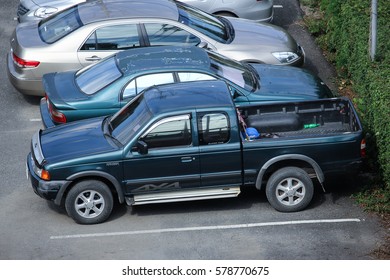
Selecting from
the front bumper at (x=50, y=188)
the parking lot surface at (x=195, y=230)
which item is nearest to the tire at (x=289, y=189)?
the parking lot surface at (x=195, y=230)

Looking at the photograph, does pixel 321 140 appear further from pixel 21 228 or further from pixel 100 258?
pixel 21 228

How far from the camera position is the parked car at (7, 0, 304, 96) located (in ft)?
46.3

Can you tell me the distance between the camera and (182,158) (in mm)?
10961

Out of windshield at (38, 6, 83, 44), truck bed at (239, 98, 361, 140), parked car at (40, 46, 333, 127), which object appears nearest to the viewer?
truck bed at (239, 98, 361, 140)

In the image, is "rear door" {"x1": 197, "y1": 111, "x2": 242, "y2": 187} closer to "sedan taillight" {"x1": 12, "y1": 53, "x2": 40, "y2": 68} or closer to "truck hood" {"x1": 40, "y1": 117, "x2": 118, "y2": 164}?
"truck hood" {"x1": 40, "y1": 117, "x2": 118, "y2": 164}

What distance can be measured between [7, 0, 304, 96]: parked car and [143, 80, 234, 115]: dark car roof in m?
2.56

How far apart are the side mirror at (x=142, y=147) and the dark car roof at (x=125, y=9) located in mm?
3875

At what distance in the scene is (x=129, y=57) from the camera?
1287 cm

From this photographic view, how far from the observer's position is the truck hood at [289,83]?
498 inches

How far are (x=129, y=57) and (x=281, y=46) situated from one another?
10.0 feet

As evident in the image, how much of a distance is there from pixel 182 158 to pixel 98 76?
260 centimetres

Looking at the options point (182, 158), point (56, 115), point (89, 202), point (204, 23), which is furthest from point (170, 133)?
point (204, 23)

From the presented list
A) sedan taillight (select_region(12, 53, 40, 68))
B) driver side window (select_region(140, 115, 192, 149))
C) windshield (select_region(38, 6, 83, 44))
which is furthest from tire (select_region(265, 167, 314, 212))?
sedan taillight (select_region(12, 53, 40, 68))

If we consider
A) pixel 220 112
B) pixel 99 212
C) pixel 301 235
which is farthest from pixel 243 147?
pixel 99 212
